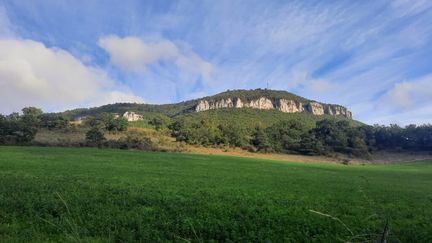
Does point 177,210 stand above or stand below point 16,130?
below

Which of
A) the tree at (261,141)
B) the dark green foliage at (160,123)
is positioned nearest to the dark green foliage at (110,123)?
the dark green foliage at (160,123)

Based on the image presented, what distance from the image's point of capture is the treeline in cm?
12262

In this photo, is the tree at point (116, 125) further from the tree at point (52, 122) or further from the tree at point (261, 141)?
the tree at point (261, 141)

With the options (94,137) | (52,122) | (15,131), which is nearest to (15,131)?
(15,131)

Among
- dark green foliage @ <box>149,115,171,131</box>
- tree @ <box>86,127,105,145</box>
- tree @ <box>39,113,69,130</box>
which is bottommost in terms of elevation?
tree @ <box>86,127,105,145</box>

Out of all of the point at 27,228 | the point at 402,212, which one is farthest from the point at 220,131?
the point at 27,228

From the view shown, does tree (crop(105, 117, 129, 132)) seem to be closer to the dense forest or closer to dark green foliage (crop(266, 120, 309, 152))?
the dense forest

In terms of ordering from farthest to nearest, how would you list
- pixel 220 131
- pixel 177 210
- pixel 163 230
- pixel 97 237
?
pixel 220 131 < pixel 177 210 < pixel 163 230 < pixel 97 237

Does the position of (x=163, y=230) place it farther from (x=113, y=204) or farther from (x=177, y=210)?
(x=113, y=204)

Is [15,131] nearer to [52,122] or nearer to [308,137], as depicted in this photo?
[52,122]

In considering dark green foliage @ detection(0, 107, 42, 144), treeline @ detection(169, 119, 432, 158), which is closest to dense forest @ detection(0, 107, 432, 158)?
treeline @ detection(169, 119, 432, 158)

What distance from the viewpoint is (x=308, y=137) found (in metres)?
128

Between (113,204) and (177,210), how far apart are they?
9.05 ft

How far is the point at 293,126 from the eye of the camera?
140 m
